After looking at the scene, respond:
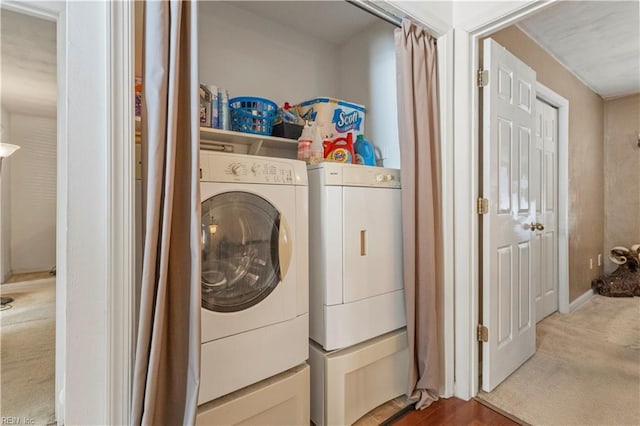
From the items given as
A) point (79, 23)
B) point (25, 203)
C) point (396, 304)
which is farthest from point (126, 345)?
point (396, 304)

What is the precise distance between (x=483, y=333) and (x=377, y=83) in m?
1.77

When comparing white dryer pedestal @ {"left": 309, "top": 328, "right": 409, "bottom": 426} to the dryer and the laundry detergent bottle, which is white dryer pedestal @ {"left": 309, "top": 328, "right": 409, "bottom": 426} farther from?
the laundry detergent bottle

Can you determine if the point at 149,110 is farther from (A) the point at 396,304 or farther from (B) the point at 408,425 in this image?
(B) the point at 408,425

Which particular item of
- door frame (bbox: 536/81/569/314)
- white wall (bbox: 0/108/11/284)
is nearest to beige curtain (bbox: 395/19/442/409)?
white wall (bbox: 0/108/11/284)

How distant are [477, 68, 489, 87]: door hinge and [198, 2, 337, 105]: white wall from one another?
1.11 metres

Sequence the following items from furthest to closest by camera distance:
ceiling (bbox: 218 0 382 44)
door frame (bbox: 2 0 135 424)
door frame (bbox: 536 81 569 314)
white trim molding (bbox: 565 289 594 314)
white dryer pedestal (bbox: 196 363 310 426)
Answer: white trim molding (bbox: 565 289 594 314) → door frame (bbox: 536 81 569 314) → ceiling (bbox: 218 0 382 44) → white dryer pedestal (bbox: 196 363 310 426) → door frame (bbox: 2 0 135 424)

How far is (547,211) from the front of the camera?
288cm

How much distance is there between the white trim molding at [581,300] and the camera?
3.15 metres

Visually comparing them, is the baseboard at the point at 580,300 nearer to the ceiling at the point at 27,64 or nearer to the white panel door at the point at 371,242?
the white panel door at the point at 371,242

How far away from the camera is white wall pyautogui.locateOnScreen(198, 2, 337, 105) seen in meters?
1.93

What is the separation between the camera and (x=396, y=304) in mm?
1734

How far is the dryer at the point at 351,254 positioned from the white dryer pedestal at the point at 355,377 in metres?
0.05

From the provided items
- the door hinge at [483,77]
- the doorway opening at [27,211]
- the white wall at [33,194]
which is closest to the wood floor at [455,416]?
the doorway opening at [27,211]

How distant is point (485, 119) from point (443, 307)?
113 cm
